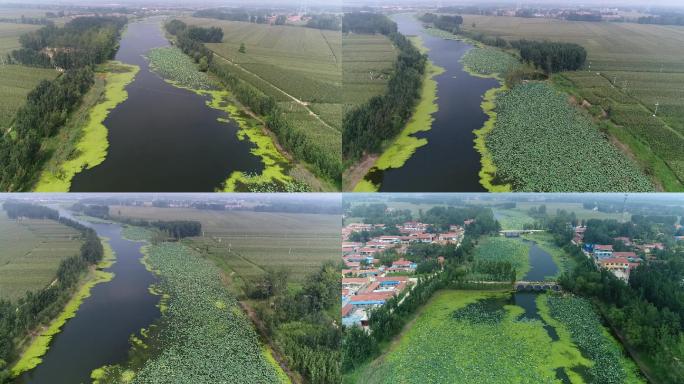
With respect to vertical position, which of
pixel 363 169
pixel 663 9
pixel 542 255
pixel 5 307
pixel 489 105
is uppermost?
pixel 663 9

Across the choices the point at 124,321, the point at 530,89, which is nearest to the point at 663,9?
the point at 530,89

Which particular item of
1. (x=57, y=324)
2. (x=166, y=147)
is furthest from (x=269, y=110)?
Answer: (x=57, y=324)

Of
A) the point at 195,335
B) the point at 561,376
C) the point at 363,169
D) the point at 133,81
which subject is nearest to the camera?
the point at 363,169

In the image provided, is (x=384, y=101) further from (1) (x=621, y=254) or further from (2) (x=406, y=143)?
(1) (x=621, y=254)

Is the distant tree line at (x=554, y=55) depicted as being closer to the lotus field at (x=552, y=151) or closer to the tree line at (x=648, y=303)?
the lotus field at (x=552, y=151)

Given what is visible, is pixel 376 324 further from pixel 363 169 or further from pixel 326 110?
pixel 326 110

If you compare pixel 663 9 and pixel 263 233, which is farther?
pixel 263 233

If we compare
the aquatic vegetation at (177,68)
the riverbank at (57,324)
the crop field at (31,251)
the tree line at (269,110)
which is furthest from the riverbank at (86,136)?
the crop field at (31,251)

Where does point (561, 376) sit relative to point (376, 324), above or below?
below
